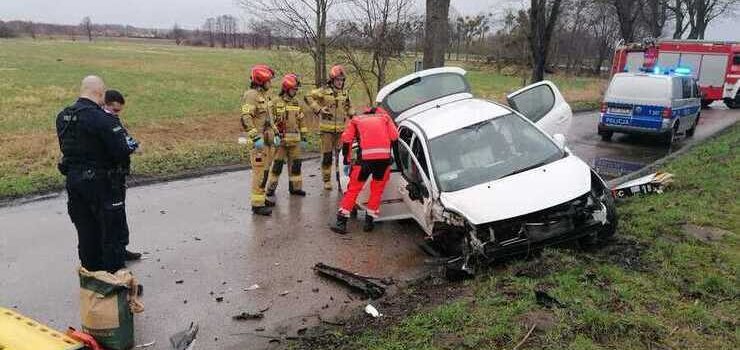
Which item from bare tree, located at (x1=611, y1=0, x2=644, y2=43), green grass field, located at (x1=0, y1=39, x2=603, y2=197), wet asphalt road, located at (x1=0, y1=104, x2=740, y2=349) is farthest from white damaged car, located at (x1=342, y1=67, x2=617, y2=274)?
bare tree, located at (x1=611, y1=0, x2=644, y2=43)

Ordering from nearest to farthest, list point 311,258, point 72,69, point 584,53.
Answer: point 311,258 → point 72,69 → point 584,53

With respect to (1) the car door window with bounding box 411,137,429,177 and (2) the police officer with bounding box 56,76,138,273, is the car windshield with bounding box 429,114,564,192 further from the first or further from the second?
(2) the police officer with bounding box 56,76,138,273

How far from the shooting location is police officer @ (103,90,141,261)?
202 inches

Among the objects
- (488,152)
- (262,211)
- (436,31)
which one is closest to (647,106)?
(436,31)

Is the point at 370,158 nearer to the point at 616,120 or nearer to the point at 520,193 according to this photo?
the point at 520,193

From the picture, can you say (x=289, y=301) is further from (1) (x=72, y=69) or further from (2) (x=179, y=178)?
(1) (x=72, y=69)

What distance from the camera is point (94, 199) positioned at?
16.1 feet

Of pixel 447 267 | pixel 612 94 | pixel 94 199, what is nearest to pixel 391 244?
pixel 447 267

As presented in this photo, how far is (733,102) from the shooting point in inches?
909

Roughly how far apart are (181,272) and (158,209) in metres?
2.47

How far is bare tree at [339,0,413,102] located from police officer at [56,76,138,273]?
1022 cm

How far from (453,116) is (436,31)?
574cm

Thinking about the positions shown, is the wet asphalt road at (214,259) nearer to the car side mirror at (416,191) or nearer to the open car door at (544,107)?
the car side mirror at (416,191)

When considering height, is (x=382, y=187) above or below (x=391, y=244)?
above
